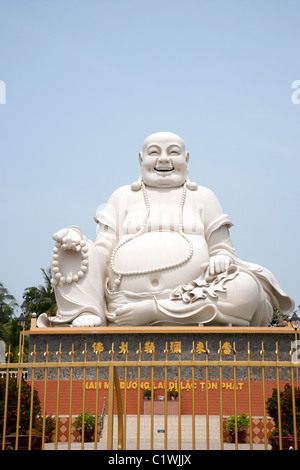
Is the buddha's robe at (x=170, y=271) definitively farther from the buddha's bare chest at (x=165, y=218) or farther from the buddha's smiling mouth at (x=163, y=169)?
the buddha's smiling mouth at (x=163, y=169)

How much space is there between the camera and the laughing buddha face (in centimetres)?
902

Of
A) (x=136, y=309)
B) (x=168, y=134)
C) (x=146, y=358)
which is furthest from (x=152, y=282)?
(x=168, y=134)

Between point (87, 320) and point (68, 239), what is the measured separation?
111 centimetres

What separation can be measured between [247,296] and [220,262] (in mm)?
585

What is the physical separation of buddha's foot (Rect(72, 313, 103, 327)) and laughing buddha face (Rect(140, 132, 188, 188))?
228 cm

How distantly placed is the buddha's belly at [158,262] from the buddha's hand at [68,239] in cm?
69

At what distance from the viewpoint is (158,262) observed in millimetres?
8266

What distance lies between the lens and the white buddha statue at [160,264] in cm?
794

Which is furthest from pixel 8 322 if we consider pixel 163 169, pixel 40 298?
pixel 163 169

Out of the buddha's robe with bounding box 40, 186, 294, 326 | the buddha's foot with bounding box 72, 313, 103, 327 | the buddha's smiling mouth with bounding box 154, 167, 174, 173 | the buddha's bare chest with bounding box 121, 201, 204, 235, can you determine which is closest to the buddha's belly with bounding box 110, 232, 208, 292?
the buddha's robe with bounding box 40, 186, 294, 326

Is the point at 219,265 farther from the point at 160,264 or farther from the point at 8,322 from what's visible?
the point at 8,322

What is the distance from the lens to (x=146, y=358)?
744cm

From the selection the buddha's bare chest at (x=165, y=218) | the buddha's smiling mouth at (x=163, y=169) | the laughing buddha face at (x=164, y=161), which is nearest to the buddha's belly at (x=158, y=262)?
the buddha's bare chest at (x=165, y=218)

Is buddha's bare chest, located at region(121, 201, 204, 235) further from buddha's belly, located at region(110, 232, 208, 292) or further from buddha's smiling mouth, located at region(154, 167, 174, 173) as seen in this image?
buddha's smiling mouth, located at region(154, 167, 174, 173)
